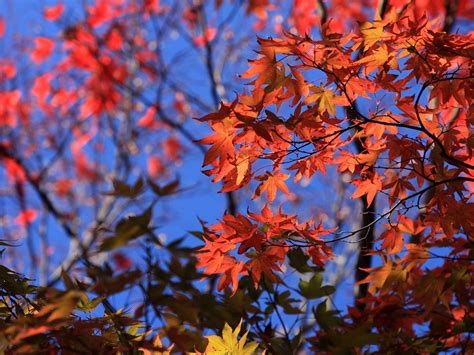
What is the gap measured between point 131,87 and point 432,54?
16.5ft

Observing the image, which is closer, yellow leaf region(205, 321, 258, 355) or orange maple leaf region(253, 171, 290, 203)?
yellow leaf region(205, 321, 258, 355)

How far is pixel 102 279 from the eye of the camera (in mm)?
1351

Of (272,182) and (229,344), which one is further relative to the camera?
(272,182)

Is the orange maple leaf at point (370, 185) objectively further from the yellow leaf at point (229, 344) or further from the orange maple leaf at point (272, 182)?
the yellow leaf at point (229, 344)

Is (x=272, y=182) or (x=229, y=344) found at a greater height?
(x=272, y=182)

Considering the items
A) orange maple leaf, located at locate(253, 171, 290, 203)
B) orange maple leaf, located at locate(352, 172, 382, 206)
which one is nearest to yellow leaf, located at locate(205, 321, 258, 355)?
orange maple leaf, located at locate(253, 171, 290, 203)

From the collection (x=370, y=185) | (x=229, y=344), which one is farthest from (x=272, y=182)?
(x=229, y=344)

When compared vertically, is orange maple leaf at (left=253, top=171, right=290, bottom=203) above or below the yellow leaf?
above

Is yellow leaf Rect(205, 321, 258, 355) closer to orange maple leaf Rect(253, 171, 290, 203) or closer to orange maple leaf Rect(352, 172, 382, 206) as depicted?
orange maple leaf Rect(253, 171, 290, 203)

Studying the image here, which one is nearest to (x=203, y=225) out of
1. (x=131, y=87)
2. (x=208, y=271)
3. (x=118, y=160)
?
(x=208, y=271)

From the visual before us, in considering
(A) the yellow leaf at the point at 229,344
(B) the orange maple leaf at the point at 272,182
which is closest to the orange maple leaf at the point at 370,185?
(B) the orange maple leaf at the point at 272,182

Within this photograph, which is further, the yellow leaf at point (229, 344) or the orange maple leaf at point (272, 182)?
the orange maple leaf at point (272, 182)

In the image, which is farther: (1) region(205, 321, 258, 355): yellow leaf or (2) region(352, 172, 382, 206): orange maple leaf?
(2) region(352, 172, 382, 206): orange maple leaf

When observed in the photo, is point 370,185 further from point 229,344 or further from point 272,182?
point 229,344
